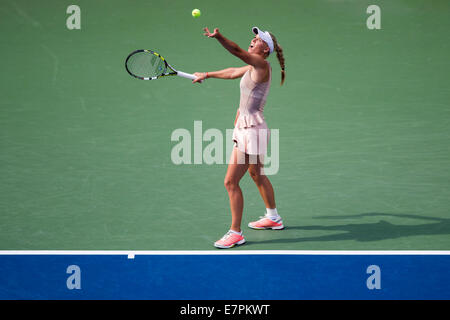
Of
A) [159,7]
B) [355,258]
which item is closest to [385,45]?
[159,7]

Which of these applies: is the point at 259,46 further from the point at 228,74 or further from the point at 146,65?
the point at 146,65

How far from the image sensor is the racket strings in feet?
24.7

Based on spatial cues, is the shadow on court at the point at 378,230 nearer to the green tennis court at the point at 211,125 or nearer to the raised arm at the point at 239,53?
the green tennis court at the point at 211,125

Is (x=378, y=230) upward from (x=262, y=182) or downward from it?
downward

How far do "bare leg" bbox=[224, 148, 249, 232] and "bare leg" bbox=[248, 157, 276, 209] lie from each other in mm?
221

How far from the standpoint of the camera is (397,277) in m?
6.15

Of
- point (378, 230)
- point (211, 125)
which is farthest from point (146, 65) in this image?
point (378, 230)

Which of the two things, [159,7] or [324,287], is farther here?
[159,7]

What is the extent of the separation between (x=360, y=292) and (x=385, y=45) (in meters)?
6.94

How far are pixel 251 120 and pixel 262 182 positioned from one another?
2.14 ft

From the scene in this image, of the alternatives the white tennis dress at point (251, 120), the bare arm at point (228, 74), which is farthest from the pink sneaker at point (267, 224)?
the bare arm at point (228, 74)

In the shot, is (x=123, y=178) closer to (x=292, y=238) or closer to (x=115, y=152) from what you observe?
(x=115, y=152)

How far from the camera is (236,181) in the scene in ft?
22.6

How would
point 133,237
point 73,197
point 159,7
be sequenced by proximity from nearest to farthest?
point 133,237
point 73,197
point 159,7
